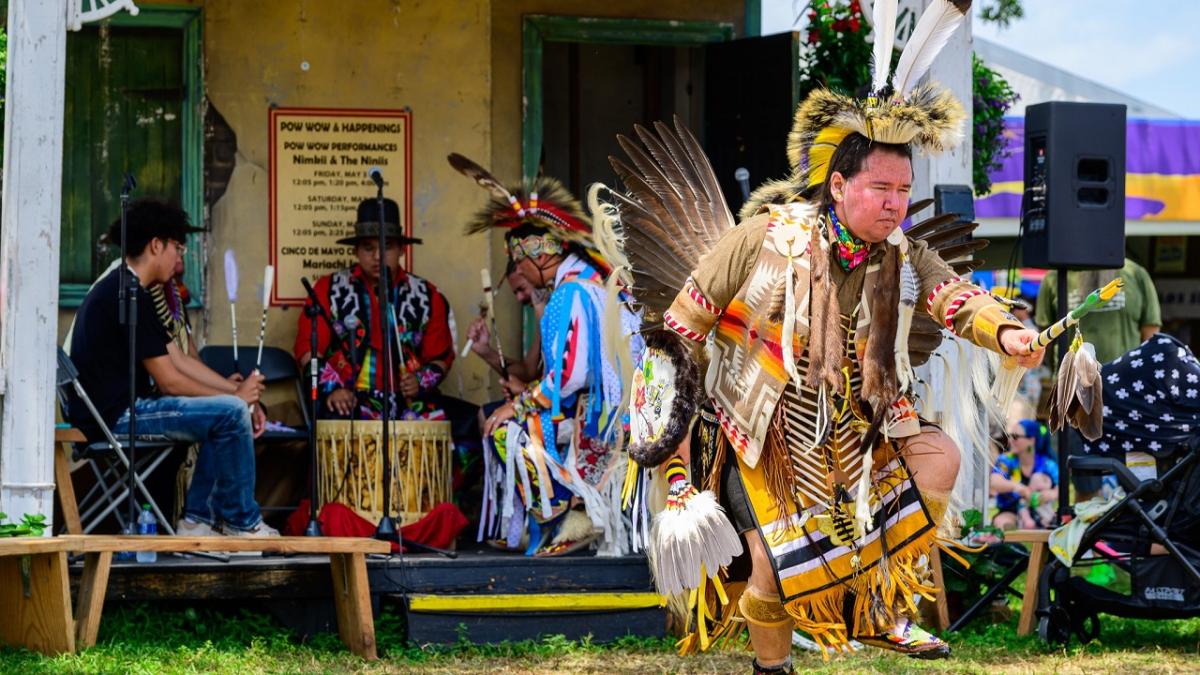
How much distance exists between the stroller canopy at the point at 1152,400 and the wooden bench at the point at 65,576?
3.07 meters

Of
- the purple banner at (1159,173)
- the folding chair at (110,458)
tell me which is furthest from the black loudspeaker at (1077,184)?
the purple banner at (1159,173)

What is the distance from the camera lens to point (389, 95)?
859 cm

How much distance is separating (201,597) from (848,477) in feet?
10.1

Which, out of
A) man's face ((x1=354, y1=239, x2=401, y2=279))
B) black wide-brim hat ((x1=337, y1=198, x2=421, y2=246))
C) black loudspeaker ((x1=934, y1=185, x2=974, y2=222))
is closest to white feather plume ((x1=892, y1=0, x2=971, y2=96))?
black loudspeaker ((x1=934, y1=185, x2=974, y2=222))

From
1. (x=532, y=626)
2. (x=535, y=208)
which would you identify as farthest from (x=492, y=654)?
(x=535, y=208)

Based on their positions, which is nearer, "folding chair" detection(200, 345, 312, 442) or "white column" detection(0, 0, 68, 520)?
"white column" detection(0, 0, 68, 520)

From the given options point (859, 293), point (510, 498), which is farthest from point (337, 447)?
point (859, 293)

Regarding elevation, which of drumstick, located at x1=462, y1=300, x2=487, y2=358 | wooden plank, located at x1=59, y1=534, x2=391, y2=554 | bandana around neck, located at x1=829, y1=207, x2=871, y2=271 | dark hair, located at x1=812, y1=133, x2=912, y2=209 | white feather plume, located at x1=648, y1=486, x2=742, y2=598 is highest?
dark hair, located at x1=812, y1=133, x2=912, y2=209

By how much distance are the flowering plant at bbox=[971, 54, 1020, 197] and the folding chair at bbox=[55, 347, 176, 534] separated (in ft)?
16.0

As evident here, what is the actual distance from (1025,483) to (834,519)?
654 cm

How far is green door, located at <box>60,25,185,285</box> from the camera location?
27.1 feet

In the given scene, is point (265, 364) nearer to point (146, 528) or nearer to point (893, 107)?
point (146, 528)

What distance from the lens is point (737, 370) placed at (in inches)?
191

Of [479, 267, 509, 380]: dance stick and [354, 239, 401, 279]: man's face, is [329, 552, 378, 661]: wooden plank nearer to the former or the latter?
[479, 267, 509, 380]: dance stick
